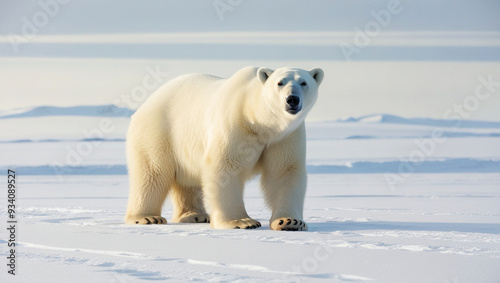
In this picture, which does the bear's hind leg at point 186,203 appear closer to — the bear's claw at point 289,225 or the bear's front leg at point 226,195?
the bear's front leg at point 226,195

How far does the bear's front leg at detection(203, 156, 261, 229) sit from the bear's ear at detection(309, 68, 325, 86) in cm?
102

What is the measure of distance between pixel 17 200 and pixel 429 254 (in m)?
6.25

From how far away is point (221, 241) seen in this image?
5363 mm

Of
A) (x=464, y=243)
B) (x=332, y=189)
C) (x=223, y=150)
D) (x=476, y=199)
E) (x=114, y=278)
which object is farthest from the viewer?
(x=332, y=189)

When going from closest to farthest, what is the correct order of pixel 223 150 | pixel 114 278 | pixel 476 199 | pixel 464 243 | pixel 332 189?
pixel 114 278 → pixel 464 243 → pixel 223 150 → pixel 476 199 → pixel 332 189

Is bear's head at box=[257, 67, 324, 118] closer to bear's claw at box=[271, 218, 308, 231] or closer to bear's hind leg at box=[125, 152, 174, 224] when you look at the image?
bear's claw at box=[271, 218, 308, 231]

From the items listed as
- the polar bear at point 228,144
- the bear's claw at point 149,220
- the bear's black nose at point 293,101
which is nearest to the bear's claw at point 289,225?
the polar bear at point 228,144

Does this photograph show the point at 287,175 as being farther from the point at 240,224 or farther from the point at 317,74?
the point at 317,74

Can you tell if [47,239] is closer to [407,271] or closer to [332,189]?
[407,271]

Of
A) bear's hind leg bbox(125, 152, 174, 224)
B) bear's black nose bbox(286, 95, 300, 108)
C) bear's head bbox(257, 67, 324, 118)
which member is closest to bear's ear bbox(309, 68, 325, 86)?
bear's head bbox(257, 67, 324, 118)

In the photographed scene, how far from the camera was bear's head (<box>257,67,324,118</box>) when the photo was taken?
581 centimetres

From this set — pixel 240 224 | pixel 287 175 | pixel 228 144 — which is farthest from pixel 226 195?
pixel 287 175

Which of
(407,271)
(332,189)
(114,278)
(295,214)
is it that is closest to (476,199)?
(332,189)

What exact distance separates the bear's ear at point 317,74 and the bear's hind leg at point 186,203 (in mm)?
1916
